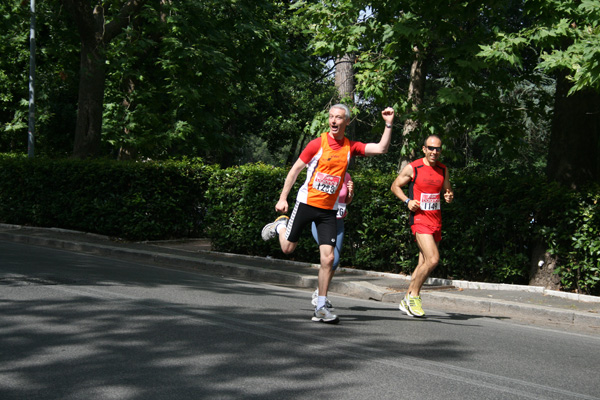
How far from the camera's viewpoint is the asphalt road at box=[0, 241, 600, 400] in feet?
15.1

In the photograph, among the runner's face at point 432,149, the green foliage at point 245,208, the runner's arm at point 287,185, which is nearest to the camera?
the runner's arm at point 287,185

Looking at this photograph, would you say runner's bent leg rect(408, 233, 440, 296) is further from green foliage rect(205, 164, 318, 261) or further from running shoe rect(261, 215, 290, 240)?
green foliage rect(205, 164, 318, 261)

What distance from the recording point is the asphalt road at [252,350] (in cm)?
460

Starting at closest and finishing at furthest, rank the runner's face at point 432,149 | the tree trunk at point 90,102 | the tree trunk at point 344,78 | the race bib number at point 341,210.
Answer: the runner's face at point 432,149 → the race bib number at point 341,210 → the tree trunk at point 90,102 → the tree trunk at point 344,78

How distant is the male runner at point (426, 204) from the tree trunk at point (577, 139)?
3365mm

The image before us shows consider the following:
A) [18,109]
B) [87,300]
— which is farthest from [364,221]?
[18,109]

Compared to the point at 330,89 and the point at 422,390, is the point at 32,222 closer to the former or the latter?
the point at 422,390

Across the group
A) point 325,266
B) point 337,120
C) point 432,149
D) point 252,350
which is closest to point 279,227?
point 325,266

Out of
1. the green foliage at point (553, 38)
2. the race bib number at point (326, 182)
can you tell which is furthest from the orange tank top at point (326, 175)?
the green foliage at point (553, 38)

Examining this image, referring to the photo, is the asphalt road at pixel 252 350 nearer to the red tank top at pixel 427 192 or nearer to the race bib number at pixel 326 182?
the red tank top at pixel 427 192

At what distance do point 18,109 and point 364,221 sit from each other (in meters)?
22.2

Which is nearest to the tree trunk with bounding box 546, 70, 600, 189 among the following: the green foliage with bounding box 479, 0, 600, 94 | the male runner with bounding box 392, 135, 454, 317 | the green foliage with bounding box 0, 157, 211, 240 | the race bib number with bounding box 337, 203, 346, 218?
the green foliage with bounding box 479, 0, 600, 94

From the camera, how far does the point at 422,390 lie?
15.4 feet

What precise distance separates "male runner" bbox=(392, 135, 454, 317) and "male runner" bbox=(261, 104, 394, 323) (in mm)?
860
